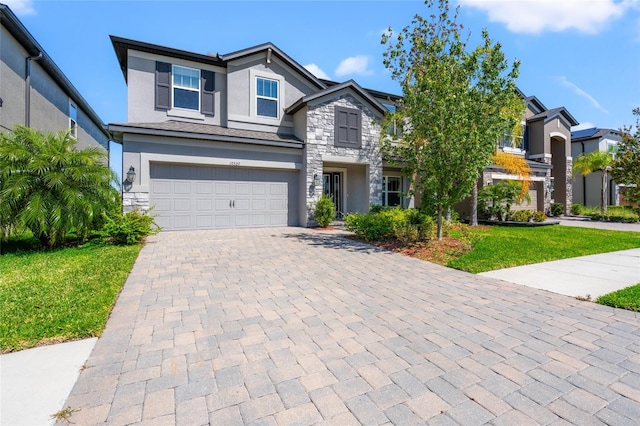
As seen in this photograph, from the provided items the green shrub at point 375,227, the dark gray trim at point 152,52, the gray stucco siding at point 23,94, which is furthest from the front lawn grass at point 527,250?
the dark gray trim at point 152,52

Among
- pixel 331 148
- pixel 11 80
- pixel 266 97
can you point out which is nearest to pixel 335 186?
pixel 331 148

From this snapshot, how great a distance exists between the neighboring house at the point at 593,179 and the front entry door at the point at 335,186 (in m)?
22.0

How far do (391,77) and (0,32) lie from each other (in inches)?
513

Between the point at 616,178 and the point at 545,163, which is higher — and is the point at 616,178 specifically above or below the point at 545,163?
below

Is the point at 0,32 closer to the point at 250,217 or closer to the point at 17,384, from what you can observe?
the point at 250,217

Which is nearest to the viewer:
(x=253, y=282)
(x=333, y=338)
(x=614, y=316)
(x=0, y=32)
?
(x=333, y=338)

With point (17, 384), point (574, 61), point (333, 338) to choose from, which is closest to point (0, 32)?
point (17, 384)

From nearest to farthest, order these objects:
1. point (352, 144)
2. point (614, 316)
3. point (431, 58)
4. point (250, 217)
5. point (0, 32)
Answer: point (614, 316) → point (431, 58) → point (0, 32) → point (250, 217) → point (352, 144)

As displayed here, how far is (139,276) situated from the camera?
18.2 feet

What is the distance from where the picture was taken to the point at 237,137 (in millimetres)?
11688

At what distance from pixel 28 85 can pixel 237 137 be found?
27.6 ft

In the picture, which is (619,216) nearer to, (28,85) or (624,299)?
(624,299)

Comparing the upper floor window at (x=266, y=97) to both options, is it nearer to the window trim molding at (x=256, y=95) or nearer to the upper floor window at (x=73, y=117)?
the window trim molding at (x=256, y=95)

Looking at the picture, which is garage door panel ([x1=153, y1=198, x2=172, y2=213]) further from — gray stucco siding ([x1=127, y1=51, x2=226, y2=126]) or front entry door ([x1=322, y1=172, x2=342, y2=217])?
front entry door ([x1=322, y1=172, x2=342, y2=217])
